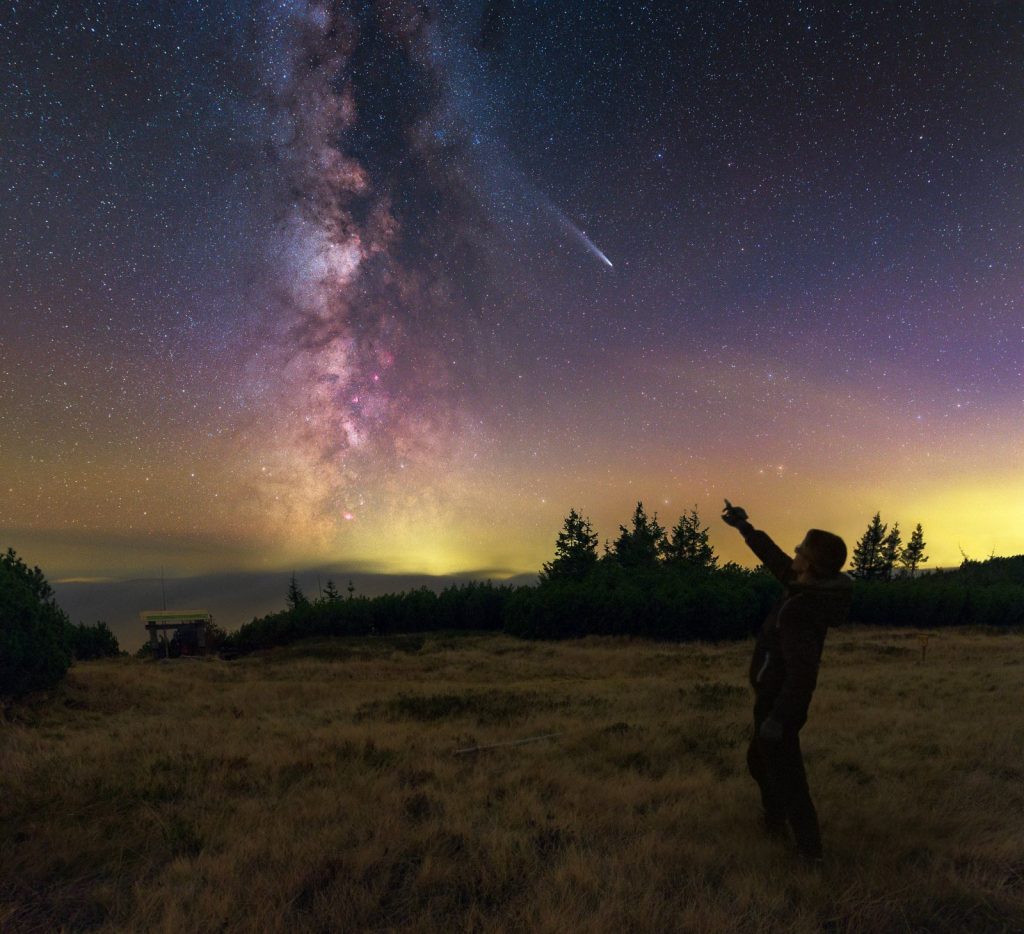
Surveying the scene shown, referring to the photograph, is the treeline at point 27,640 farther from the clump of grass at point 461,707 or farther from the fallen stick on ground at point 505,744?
the fallen stick on ground at point 505,744

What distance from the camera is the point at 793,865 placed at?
198 inches

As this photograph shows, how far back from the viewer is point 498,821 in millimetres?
6148

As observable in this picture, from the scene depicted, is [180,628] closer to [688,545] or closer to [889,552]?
[688,545]

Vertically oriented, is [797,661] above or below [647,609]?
above

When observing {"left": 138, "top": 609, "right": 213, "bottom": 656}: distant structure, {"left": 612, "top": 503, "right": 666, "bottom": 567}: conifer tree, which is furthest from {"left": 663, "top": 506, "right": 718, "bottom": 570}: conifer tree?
{"left": 138, "top": 609, "right": 213, "bottom": 656}: distant structure

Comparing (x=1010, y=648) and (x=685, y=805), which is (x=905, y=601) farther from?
(x=685, y=805)

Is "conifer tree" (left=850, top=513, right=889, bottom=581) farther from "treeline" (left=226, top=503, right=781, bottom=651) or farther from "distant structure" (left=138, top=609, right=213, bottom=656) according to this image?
"distant structure" (left=138, top=609, right=213, bottom=656)

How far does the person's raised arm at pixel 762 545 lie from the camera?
5457 millimetres

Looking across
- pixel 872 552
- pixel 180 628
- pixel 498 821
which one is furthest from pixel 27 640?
pixel 872 552

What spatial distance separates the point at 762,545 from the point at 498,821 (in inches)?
149

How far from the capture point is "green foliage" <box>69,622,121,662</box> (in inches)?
1545

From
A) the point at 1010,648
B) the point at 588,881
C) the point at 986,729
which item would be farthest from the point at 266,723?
the point at 1010,648

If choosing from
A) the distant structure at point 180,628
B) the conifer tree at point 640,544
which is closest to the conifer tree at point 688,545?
the conifer tree at point 640,544

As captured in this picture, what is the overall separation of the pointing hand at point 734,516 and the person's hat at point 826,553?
23.8 inches
